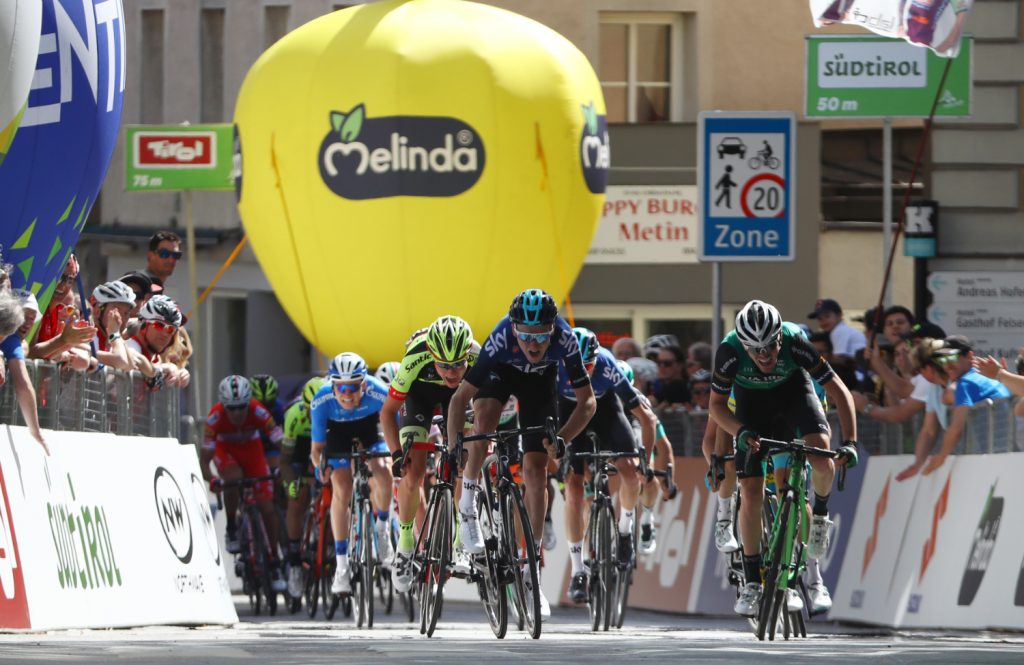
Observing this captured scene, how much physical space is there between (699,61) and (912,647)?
25166 millimetres

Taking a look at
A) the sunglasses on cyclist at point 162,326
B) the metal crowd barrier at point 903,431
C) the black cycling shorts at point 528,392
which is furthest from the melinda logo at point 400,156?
→ the black cycling shorts at point 528,392

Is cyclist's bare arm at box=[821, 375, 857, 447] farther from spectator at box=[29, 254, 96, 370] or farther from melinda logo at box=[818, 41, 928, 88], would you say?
melinda logo at box=[818, 41, 928, 88]

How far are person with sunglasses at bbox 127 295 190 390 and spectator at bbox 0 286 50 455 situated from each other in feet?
10.7

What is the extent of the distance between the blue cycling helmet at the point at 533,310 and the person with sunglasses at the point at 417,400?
45.3 inches

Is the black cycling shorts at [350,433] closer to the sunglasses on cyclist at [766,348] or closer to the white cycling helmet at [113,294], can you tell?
the white cycling helmet at [113,294]

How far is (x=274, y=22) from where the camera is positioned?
41.6m

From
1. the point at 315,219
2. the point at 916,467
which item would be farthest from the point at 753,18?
the point at 916,467

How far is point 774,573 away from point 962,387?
3005 mm

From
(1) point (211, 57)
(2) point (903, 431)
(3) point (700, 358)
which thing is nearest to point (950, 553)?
(2) point (903, 431)

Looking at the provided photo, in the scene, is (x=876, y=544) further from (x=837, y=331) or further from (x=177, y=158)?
(x=177, y=158)

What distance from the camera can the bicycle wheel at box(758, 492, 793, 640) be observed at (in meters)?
13.7

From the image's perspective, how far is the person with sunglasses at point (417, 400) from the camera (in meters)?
15.5

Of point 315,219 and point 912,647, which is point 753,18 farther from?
point 912,647

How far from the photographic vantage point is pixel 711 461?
15141mm
